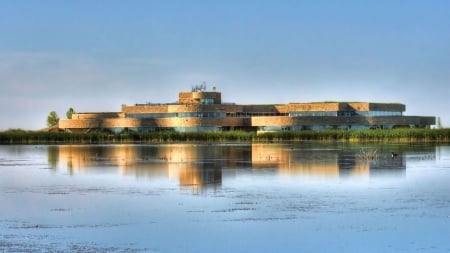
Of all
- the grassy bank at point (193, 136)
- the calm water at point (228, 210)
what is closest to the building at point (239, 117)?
the grassy bank at point (193, 136)

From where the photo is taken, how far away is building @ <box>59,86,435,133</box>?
114m

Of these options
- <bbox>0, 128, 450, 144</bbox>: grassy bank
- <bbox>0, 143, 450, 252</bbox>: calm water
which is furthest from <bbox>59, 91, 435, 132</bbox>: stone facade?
<bbox>0, 143, 450, 252</bbox>: calm water

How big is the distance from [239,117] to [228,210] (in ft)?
320

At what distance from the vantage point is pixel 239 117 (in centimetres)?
12181

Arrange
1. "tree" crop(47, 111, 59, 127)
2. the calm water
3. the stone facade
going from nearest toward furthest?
the calm water
the stone facade
"tree" crop(47, 111, 59, 127)

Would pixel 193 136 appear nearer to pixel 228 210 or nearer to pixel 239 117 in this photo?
pixel 239 117

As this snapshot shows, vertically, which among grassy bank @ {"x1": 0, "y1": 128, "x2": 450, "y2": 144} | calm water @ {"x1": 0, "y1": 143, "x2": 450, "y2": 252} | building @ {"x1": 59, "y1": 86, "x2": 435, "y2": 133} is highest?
building @ {"x1": 59, "y1": 86, "x2": 435, "y2": 133}

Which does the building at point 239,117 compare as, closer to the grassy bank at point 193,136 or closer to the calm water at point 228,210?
the grassy bank at point 193,136

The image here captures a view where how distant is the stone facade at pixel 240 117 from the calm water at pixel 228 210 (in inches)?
2891

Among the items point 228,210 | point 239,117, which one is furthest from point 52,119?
point 228,210

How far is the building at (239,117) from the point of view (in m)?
114

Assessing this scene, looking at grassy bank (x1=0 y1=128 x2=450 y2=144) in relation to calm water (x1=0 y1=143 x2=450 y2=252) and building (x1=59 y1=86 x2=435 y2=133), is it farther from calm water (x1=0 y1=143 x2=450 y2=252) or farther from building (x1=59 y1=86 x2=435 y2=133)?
calm water (x1=0 y1=143 x2=450 y2=252)

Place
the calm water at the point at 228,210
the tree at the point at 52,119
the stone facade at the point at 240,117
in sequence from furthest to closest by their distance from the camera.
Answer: the tree at the point at 52,119
the stone facade at the point at 240,117
the calm water at the point at 228,210

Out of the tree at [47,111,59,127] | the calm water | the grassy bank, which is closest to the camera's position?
the calm water
